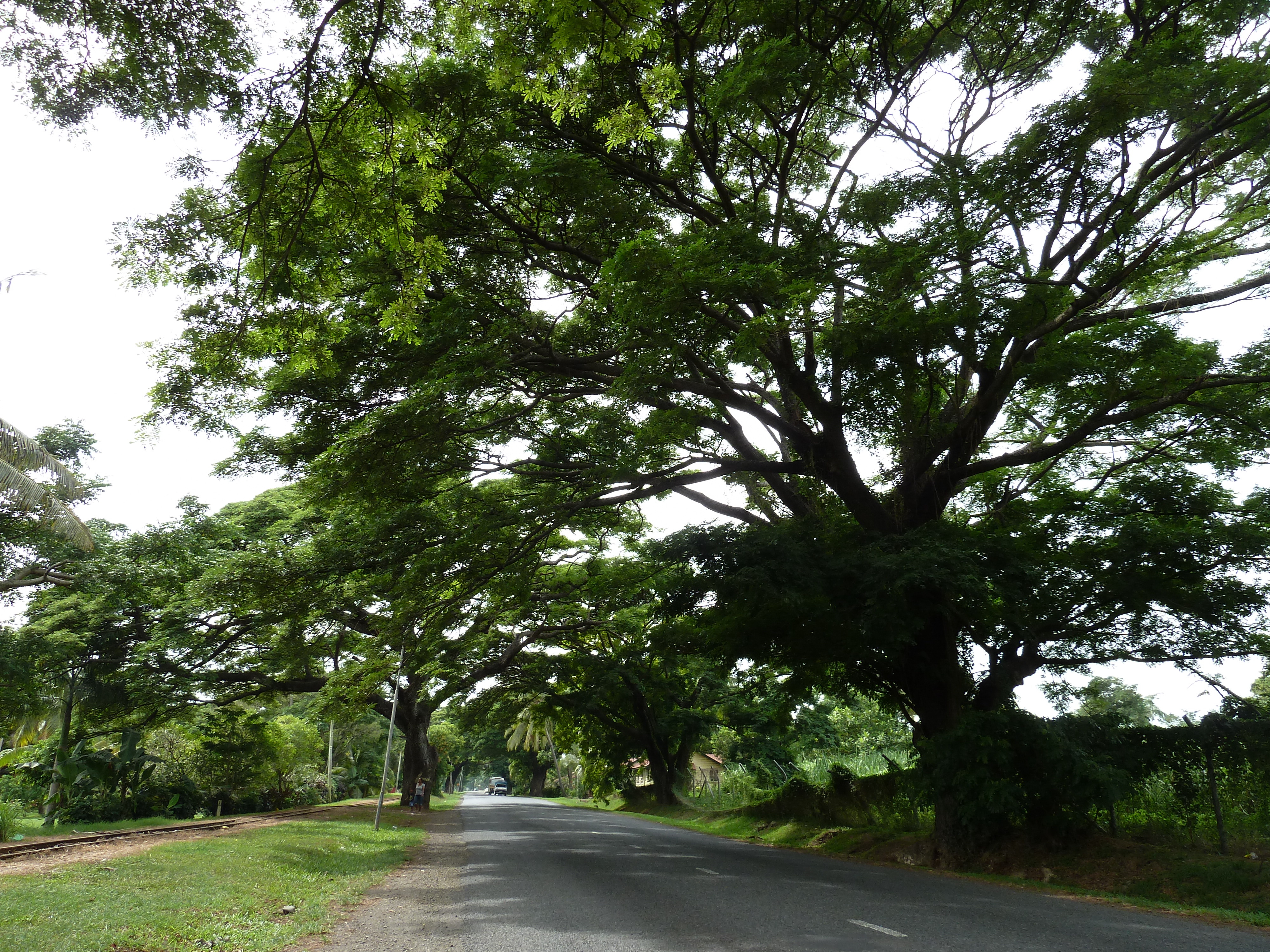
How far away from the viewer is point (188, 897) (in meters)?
7.62

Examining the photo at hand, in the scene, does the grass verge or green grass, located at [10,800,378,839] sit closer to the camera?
the grass verge

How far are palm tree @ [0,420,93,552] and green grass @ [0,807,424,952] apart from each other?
19.1 ft

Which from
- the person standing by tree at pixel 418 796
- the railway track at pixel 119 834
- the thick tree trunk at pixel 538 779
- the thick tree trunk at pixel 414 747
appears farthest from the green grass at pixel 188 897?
the thick tree trunk at pixel 538 779

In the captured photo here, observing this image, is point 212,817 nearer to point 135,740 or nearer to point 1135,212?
point 135,740

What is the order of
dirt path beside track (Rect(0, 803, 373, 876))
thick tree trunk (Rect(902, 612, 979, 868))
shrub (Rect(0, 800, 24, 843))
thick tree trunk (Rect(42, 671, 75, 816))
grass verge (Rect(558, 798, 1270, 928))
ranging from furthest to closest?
thick tree trunk (Rect(42, 671, 75, 816)) → shrub (Rect(0, 800, 24, 843)) → thick tree trunk (Rect(902, 612, 979, 868)) → dirt path beside track (Rect(0, 803, 373, 876)) → grass verge (Rect(558, 798, 1270, 928))

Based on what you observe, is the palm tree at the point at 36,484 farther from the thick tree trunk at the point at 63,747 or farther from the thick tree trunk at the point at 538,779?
the thick tree trunk at the point at 538,779

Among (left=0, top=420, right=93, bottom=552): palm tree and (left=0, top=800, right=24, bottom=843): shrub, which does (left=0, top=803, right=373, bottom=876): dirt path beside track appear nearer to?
(left=0, top=800, right=24, bottom=843): shrub

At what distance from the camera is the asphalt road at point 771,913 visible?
600 cm

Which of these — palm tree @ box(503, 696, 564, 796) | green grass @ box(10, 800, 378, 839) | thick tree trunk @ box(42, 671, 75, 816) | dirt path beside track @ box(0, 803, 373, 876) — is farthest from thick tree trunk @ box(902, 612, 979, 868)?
palm tree @ box(503, 696, 564, 796)

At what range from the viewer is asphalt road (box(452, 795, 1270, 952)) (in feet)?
19.7

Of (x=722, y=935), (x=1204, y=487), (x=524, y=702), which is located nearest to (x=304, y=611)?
(x=722, y=935)

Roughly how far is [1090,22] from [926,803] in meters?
11.8

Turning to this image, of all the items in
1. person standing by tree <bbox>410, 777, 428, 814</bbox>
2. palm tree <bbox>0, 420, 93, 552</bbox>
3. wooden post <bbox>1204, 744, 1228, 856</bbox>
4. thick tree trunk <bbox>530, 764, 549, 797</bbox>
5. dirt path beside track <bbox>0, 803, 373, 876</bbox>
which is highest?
palm tree <bbox>0, 420, 93, 552</bbox>

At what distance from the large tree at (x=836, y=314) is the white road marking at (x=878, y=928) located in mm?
4349
